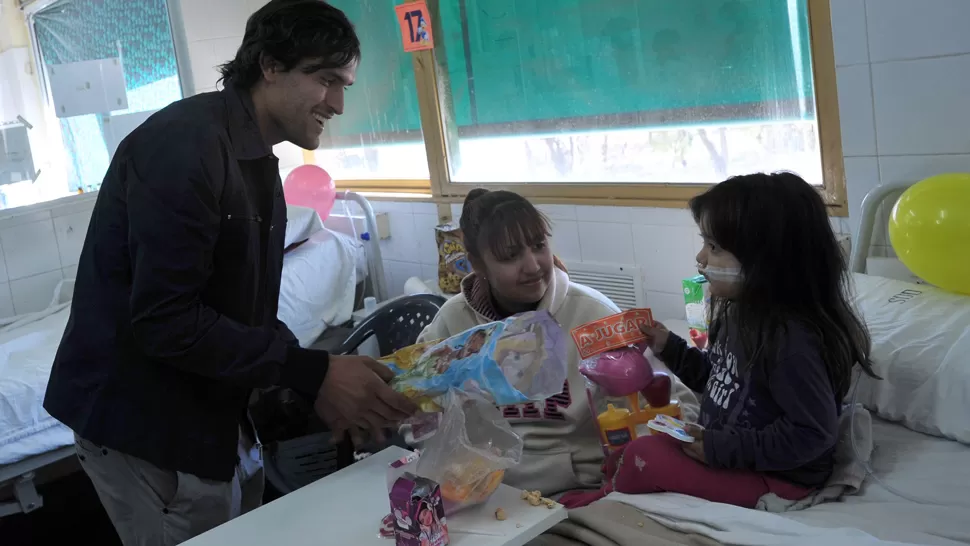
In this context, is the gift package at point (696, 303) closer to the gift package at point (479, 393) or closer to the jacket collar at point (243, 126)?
the gift package at point (479, 393)

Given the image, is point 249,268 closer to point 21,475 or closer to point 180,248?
point 180,248

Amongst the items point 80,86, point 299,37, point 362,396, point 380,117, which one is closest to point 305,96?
point 299,37

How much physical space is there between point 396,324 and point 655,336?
1.20 meters

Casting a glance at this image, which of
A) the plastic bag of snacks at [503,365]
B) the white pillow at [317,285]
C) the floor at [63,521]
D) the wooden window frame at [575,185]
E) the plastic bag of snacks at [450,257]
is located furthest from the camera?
the white pillow at [317,285]

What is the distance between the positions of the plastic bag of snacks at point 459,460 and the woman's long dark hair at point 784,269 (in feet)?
1.57

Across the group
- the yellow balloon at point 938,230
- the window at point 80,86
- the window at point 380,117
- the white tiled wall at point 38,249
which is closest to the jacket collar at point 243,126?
the yellow balloon at point 938,230

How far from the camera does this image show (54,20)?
3.65 meters

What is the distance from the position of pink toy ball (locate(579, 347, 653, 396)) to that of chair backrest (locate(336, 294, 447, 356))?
114 centimetres

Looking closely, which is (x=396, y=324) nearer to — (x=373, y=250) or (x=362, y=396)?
(x=373, y=250)

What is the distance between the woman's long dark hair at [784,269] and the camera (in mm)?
1394

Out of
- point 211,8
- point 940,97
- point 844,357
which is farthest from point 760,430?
point 211,8

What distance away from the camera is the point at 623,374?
1527mm

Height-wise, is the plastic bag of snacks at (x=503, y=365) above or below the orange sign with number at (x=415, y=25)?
below

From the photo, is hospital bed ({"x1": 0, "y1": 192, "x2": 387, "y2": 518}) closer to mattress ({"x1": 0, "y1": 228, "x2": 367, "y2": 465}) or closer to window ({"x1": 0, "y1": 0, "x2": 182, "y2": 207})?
mattress ({"x1": 0, "y1": 228, "x2": 367, "y2": 465})
